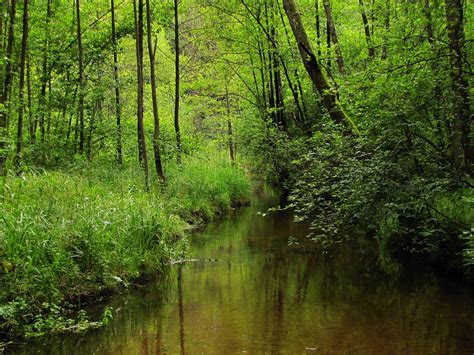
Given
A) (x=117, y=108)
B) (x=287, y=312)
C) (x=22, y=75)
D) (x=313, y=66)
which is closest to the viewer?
(x=287, y=312)

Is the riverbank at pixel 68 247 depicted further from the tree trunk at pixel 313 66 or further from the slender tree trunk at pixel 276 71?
the slender tree trunk at pixel 276 71

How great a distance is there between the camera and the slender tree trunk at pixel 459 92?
20.3ft

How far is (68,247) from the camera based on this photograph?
6359 millimetres

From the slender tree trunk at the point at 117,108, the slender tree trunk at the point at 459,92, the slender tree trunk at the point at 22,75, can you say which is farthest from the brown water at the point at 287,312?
the slender tree trunk at the point at 117,108

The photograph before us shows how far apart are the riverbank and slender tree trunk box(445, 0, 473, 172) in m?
5.26

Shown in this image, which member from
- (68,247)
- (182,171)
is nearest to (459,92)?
(68,247)

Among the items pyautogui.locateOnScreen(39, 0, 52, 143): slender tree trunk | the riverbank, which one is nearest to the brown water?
the riverbank

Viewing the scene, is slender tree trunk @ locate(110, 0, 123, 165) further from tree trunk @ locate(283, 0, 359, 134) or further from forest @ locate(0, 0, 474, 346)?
tree trunk @ locate(283, 0, 359, 134)

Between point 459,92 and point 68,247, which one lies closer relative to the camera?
point 68,247

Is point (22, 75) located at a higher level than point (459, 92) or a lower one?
higher

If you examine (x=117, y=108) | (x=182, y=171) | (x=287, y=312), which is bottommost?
(x=287, y=312)


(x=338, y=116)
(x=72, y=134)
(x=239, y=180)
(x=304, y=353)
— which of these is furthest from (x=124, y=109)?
(x=304, y=353)

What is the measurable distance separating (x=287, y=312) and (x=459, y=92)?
4093 mm

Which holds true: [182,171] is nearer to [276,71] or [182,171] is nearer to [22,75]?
[22,75]
